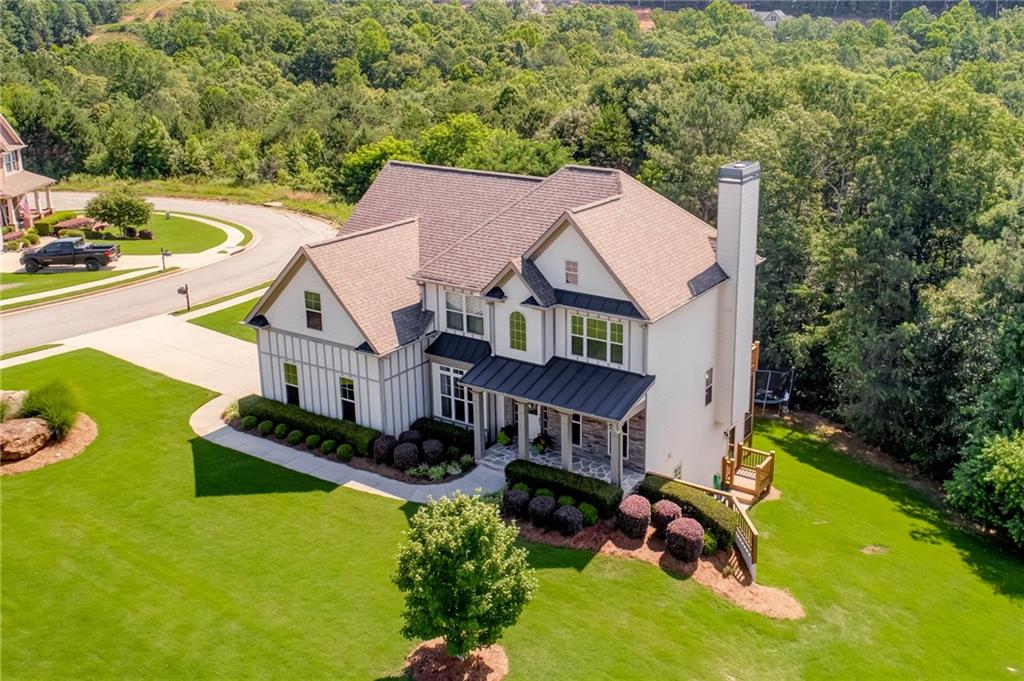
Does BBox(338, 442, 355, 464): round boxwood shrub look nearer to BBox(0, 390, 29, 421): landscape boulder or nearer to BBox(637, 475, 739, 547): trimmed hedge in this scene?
BBox(637, 475, 739, 547): trimmed hedge

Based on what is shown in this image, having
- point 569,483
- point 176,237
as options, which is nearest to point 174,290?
point 176,237

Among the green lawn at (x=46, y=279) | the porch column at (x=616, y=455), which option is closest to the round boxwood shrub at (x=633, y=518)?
the porch column at (x=616, y=455)

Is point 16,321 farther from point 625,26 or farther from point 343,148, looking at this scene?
point 625,26

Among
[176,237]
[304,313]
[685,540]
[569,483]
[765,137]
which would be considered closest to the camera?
[685,540]

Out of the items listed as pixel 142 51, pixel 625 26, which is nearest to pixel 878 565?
pixel 142 51

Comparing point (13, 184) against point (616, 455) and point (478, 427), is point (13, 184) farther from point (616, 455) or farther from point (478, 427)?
point (616, 455)
